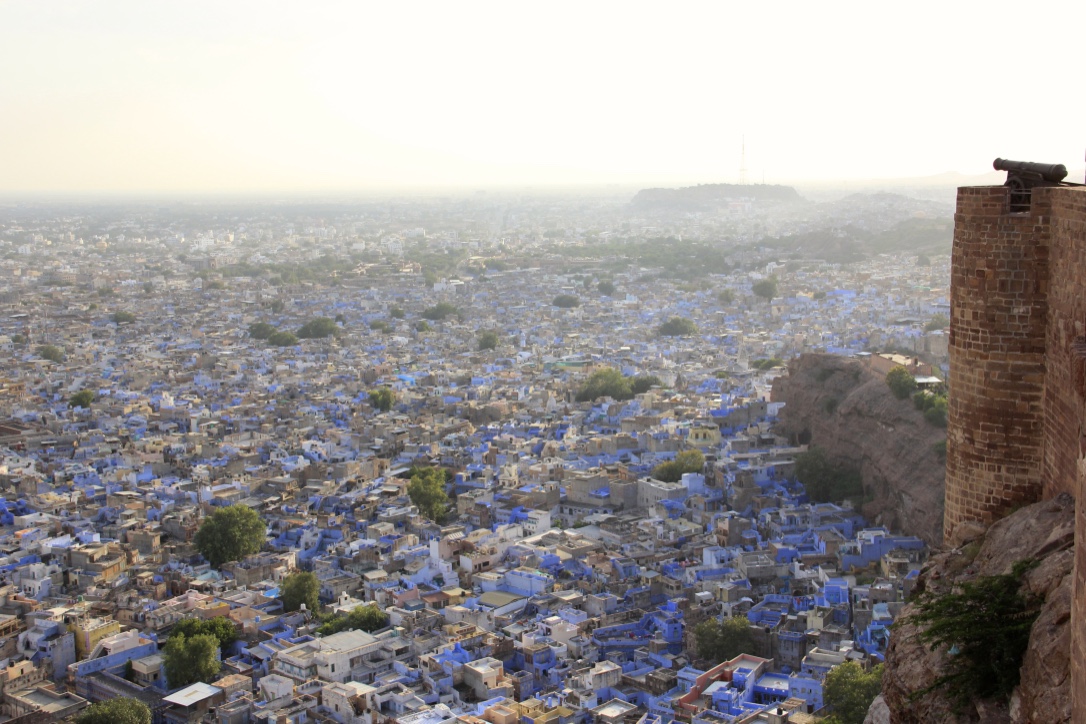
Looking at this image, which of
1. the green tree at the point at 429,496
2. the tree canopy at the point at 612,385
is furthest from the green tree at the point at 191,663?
the tree canopy at the point at 612,385

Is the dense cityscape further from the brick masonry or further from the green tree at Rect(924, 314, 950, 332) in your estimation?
the brick masonry

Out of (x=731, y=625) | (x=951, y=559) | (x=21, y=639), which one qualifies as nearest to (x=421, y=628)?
(x=731, y=625)

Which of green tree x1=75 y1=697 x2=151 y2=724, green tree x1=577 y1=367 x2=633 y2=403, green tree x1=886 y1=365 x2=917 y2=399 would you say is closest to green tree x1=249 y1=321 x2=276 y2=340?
green tree x1=577 y1=367 x2=633 y2=403

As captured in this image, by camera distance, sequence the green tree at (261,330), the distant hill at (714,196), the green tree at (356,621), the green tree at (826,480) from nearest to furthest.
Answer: the green tree at (356,621) < the green tree at (826,480) < the green tree at (261,330) < the distant hill at (714,196)

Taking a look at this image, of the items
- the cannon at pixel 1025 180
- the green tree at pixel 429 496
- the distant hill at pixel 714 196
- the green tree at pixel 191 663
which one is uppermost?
the cannon at pixel 1025 180

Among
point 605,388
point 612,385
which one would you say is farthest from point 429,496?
point 612,385

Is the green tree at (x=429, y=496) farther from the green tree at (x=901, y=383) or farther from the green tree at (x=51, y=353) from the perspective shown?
the green tree at (x=51, y=353)
